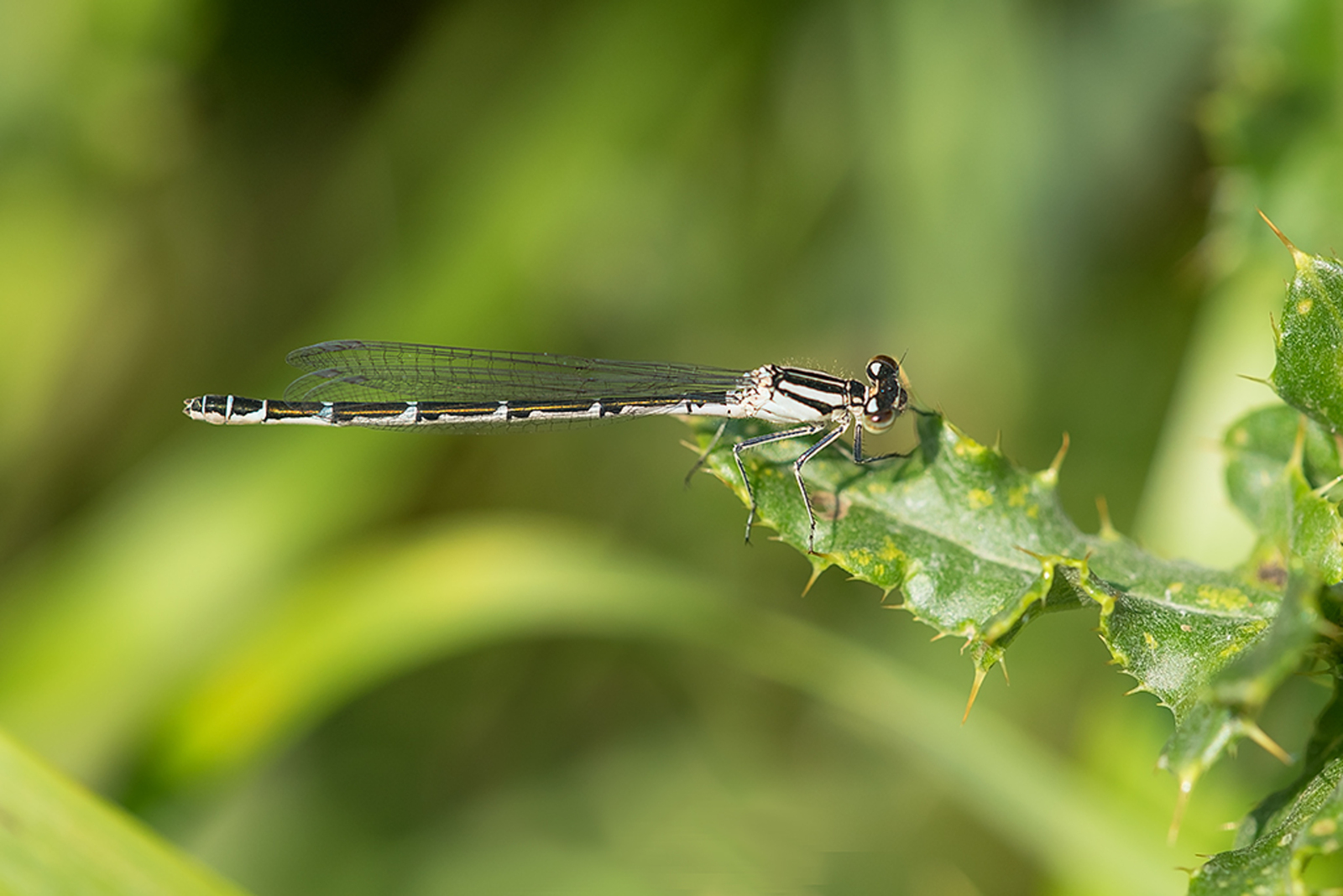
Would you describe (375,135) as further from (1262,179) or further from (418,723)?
(1262,179)

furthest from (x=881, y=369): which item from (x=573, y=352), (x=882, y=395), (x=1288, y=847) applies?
(x=573, y=352)

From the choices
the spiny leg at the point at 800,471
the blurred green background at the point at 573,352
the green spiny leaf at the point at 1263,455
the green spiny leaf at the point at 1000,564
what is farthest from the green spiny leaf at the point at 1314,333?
the blurred green background at the point at 573,352

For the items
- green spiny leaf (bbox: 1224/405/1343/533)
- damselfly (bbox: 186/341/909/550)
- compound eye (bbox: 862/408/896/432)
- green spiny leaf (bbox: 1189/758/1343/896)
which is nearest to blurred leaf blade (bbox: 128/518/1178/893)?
damselfly (bbox: 186/341/909/550)

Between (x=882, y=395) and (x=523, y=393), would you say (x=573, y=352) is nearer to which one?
(x=523, y=393)

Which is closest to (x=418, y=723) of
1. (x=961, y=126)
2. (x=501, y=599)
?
(x=501, y=599)

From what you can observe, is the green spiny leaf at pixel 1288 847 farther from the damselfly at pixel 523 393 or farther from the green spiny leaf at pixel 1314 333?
the damselfly at pixel 523 393

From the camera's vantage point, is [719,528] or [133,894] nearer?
[133,894]

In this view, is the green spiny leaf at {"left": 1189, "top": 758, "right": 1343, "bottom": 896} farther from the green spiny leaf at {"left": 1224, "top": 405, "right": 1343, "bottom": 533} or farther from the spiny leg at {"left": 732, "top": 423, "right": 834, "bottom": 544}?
the spiny leg at {"left": 732, "top": 423, "right": 834, "bottom": 544}
